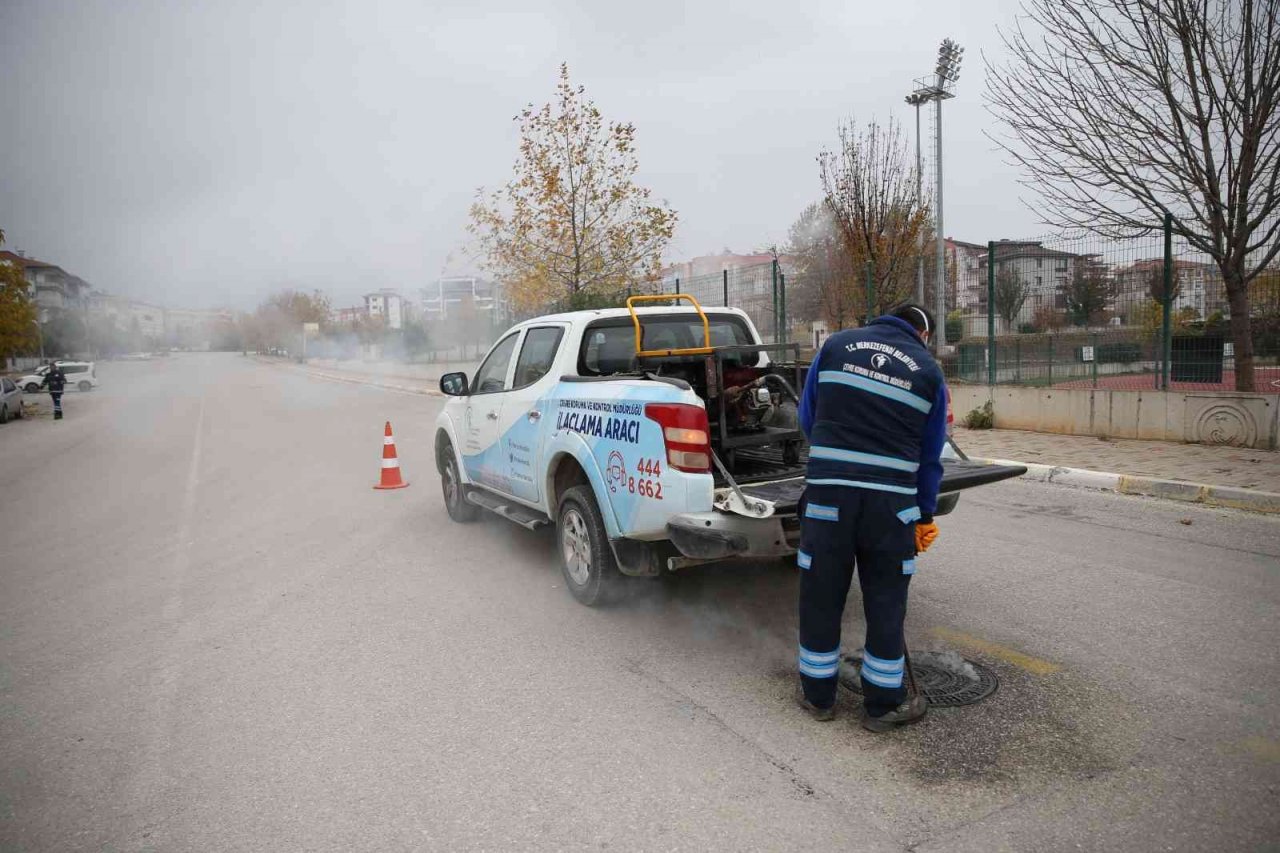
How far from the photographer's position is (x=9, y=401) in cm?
2473

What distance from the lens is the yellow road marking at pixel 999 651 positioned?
402 cm

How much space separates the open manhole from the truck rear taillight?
3.99 ft

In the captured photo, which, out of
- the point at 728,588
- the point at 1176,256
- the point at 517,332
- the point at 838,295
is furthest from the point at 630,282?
the point at 728,588

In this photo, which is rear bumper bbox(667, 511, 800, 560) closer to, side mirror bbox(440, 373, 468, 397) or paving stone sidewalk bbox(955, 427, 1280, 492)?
side mirror bbox(440, 373, 468, 397)

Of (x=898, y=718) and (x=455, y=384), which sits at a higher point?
(x=455, y=384)

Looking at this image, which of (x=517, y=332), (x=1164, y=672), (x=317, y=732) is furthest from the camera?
(x=517, y=332)

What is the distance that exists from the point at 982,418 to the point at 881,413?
1016cm

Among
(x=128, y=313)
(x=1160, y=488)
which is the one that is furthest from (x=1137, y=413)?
(x=128, y=313)

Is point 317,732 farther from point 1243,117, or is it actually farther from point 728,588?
point 1243,117

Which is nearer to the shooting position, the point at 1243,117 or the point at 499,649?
the point at 499,649

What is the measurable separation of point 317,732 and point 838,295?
19159mm

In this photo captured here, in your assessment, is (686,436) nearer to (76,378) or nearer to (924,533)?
(924,533)

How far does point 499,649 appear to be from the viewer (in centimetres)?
455

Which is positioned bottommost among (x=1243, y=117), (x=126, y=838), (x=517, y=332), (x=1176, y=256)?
(x=126, y=838)
